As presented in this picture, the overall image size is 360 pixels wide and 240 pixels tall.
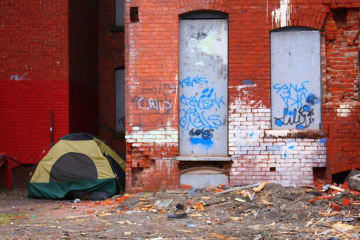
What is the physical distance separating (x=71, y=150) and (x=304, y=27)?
578 centimetres

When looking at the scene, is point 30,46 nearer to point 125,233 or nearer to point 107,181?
point 107,181

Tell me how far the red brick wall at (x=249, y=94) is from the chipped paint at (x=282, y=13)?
21mm

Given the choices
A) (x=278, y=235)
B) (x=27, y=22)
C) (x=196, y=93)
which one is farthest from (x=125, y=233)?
(x=27, y=22)

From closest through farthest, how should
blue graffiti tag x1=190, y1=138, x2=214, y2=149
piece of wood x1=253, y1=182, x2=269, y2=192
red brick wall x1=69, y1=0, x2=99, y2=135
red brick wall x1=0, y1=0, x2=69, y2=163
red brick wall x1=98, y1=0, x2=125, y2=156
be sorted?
piece of wood x1=253, y1=182, x2=269, y2=192, blue graffiti tag x1=190, y1=138, x2=214, y2=149, red brick wall x1=0, y1=0, x2=69, y2=163, red brick wall x1=69, y1=0, x2=99, y2=135, red brick wall x1=98, y1=0, x2=125, y2=156

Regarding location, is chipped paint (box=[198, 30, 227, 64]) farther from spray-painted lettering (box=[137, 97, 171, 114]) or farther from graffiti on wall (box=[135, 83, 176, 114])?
spray-painted lettering (box=[137, 97, 171, 114])

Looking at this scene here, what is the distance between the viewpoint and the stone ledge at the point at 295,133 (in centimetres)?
873

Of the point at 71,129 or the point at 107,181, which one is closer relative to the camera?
the point at 107,181

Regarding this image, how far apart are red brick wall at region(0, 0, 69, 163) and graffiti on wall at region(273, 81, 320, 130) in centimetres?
569

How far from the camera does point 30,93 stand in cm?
1124

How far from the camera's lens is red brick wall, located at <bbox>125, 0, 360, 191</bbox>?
8.77 metres

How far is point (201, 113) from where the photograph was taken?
905 cm

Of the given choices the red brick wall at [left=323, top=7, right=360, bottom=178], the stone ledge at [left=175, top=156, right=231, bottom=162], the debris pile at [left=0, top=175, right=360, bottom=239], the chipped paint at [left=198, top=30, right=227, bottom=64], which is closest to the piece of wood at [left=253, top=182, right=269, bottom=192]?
the debris pile at [left=0, top=175, right=360, bottom=239]

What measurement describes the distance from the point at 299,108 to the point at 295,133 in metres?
0.56

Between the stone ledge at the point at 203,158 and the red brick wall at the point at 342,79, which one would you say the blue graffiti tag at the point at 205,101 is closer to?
the stone ledge at the point at 203,158
